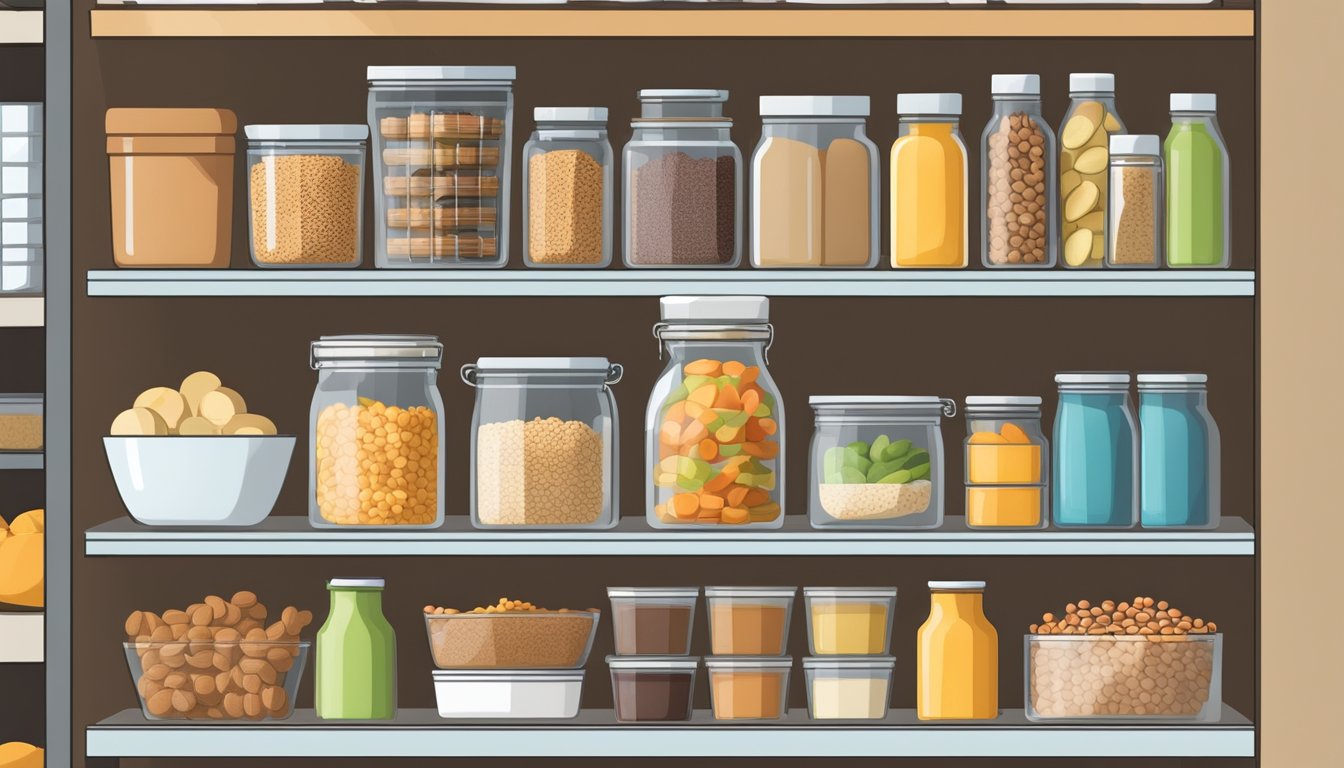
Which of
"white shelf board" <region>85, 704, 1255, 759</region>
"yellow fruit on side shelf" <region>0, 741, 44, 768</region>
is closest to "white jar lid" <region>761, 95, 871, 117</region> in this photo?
"white shelf board" <region>85, 704, 1255, 759</region>

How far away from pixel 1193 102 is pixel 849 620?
76 cm

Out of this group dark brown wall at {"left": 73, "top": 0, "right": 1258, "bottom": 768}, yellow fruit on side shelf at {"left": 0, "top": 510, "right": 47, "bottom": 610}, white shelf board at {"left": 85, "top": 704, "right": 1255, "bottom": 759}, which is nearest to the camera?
white shelf board at {"left": 85, "top": 704, "right": 1255, "bottom": 759}

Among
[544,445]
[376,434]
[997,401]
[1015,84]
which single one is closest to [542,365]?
[544,445]

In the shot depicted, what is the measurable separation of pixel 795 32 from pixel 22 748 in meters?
1.36

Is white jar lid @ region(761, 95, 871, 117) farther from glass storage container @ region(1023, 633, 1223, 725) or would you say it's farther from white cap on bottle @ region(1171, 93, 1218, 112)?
glass storage container @ region(1023, 633, 1223, 725)

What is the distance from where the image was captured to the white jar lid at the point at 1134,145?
1.97 metres

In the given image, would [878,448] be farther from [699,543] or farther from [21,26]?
[21,26]

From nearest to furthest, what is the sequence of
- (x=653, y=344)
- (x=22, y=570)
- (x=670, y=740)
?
(x=670, y=740)
(x=22, y=570)
(x=653, y=344)

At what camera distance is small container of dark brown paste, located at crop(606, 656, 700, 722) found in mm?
1987

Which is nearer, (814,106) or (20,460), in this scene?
(814,106)

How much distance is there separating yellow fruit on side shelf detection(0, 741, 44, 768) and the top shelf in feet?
3.03

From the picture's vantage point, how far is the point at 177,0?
6.67ft

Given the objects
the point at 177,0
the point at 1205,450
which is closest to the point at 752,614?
the point at 1205,450

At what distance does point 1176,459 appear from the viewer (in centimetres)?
199
